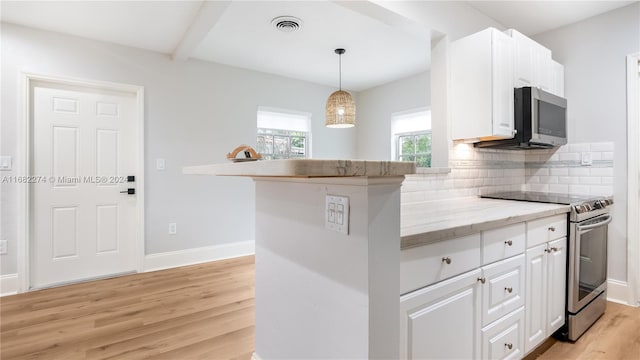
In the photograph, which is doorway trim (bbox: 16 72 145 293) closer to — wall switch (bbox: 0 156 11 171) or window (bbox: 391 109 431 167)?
wall switch (bbox: 0 156 11 171)

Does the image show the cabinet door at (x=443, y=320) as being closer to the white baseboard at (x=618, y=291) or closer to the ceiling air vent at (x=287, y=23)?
the white baseboard at (x=618, y=291)

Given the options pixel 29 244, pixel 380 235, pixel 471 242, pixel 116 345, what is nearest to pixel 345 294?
pixel 380 235

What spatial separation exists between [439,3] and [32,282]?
4.31 metres

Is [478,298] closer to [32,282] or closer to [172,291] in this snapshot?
[172,291]

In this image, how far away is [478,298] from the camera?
1325 mm

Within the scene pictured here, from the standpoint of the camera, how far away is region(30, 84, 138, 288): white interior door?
293cm

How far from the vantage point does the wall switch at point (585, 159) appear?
107 inches

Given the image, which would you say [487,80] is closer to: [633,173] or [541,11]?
[541,11]

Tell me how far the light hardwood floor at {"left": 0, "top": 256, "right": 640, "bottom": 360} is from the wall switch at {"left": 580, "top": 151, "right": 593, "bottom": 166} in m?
1.19

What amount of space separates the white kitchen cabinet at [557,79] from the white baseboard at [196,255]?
3.66m

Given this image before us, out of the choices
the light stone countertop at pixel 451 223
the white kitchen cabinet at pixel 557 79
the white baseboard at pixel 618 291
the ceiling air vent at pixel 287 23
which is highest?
the ceiling air vent at pixel 287 23

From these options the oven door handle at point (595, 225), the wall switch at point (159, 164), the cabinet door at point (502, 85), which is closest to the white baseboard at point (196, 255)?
the wall switch at point (159, 164)

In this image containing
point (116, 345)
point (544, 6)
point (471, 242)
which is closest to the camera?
point (471, 242)

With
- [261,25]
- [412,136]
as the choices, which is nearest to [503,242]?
[261,25]
